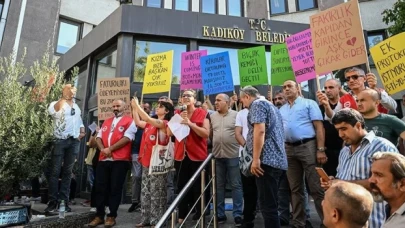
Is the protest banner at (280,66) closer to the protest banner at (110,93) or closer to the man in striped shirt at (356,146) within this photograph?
the protest banner at (110,93)

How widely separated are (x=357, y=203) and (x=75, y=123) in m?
5.01

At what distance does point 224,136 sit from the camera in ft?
16.9

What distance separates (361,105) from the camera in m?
3.41

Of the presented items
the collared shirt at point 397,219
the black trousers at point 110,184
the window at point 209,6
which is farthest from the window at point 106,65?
the collared shirt at point 397,219

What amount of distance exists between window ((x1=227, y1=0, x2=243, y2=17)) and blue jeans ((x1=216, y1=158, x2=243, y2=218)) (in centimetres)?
1132

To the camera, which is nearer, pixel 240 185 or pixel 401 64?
pixel 401 64

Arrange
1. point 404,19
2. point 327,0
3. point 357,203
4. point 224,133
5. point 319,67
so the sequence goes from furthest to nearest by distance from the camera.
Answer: point 327,0 → point 404,19 → point 224,133 → point 319,67 → point 357,203

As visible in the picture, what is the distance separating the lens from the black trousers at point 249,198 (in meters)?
4.35

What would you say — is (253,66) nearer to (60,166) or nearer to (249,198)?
(249,198)

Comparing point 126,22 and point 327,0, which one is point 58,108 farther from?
point 327,0

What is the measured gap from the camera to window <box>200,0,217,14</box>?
14.5m

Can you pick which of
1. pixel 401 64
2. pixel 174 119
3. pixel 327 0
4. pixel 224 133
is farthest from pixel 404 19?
pixel 174 119

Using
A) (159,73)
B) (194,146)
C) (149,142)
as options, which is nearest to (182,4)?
(159,73)

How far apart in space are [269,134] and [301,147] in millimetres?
811
